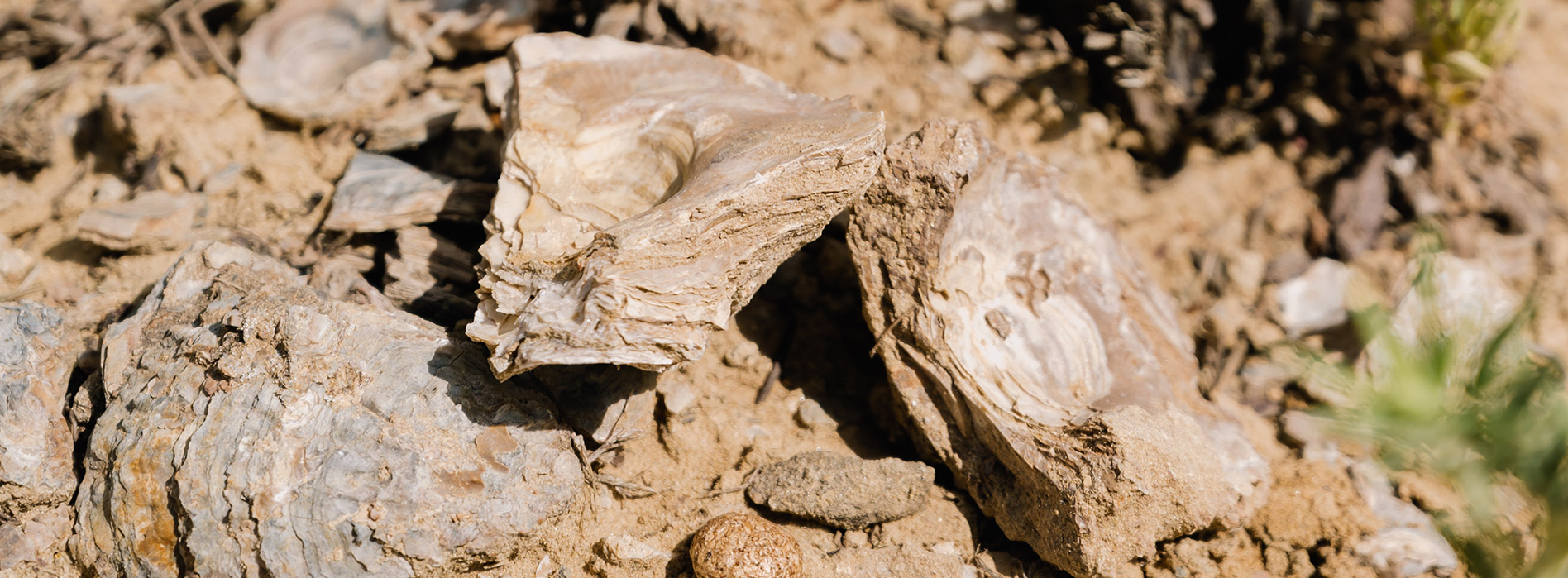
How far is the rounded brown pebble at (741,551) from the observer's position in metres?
2.23

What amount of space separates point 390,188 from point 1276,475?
3.01 m

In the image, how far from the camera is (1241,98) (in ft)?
13.0

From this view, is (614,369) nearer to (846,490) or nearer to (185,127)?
(846,490)

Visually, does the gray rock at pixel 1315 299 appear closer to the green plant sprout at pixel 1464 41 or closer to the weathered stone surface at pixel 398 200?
the green plant sprout at pixel 1464 41

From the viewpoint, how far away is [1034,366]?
8.68ft

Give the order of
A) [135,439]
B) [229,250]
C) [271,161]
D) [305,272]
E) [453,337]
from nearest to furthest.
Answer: [135,439] < [453,337] < [229,250] < [305,272] < [271,161]

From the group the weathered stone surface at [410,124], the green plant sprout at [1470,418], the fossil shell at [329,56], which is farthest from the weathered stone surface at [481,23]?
the green plant sprout at [1470,418]

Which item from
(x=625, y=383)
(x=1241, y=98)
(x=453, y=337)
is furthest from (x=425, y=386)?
(x=1241, y=98)

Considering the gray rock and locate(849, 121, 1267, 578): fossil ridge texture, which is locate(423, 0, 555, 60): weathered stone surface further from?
the gray rock

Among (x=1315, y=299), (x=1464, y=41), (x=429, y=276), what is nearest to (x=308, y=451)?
(x=429, y=276)

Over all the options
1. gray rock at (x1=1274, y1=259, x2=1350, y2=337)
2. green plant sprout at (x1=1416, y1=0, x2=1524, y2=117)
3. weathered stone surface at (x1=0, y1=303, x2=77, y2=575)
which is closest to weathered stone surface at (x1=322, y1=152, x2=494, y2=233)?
weathered stone surface at (x1=0, y1=303, x2=77, y2=575)

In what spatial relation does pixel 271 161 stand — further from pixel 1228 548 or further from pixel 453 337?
pixel 1228 548

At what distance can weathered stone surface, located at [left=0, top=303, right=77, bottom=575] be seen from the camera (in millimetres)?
2193

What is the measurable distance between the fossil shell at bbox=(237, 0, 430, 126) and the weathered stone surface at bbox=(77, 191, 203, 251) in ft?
1.74
